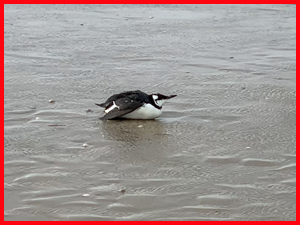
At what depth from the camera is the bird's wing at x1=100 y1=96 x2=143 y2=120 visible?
672cm

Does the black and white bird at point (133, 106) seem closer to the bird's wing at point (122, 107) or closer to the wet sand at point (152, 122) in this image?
the bird's wing at point (122, 107)

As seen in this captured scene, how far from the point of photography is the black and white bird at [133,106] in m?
6.73

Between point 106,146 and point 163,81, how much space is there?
2.28 meters

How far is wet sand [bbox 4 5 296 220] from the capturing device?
16.6 feet

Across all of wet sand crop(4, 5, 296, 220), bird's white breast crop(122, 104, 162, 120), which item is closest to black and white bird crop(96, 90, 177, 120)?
bird's white breast crop(122, 104, 162, 120)

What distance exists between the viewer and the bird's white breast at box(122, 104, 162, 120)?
678 cm

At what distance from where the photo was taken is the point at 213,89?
310 inches

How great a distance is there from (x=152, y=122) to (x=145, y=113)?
122 mm

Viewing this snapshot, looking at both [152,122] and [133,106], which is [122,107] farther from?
[152,122]

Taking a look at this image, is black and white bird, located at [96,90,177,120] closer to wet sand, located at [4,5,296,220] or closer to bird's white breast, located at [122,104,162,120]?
bird's white breast, located at [122,104,162,120]

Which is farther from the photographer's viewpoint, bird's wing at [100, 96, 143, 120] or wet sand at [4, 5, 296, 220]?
bird's wing at [100, 96, 143, 120]

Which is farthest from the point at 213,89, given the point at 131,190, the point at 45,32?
the point at 45,32

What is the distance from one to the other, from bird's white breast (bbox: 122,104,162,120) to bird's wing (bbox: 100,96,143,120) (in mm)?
65

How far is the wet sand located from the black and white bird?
10 cm
